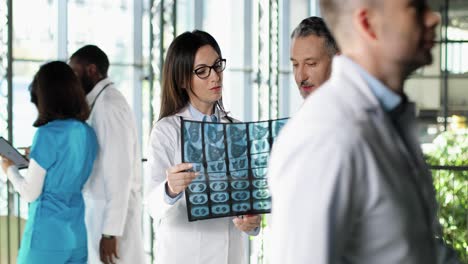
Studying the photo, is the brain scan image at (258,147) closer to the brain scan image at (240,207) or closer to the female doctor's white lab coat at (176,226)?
the brain scan image at (240,207)

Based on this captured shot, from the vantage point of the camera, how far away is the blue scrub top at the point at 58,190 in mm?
3719

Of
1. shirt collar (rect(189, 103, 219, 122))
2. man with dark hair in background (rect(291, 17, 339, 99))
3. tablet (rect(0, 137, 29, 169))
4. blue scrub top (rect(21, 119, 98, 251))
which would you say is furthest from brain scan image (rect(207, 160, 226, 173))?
tablet (rect(0, 137, 29, 169))

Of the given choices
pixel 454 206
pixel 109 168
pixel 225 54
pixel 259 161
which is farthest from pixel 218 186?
pixel 225 54

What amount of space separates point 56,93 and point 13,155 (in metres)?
0.34

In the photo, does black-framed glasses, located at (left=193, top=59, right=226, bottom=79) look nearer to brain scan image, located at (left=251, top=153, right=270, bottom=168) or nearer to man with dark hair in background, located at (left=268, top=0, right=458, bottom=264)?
brain scan image, located at (left=251, top=153, right=270, bottom=168)

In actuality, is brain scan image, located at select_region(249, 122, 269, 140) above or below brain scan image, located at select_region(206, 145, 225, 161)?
above

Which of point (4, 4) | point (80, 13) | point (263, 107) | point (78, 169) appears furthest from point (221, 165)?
point (80, 13)

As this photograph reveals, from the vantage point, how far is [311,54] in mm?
2447

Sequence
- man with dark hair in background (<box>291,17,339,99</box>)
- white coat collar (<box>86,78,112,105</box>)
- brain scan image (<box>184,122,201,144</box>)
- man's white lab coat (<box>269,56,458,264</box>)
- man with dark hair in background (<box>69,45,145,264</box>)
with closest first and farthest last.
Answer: man's white lab coat (<box>269,56,458,264</box>), man with dark hair in background (<box>291,17,339,99</box>), brain scan image (<box>184,122,201,144</box>), man with dark hair in background (<box>69,45,145,264</box>), white coat collar (<box>86,78,112,105</box>)

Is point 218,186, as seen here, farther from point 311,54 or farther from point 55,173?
point 55,173

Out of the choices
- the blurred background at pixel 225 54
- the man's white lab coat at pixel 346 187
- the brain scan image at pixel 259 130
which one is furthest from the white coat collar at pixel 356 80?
the blurred background at pixel 225 54

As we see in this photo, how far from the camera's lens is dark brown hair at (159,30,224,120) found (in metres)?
2.86

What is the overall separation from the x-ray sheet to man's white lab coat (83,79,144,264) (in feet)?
5.28

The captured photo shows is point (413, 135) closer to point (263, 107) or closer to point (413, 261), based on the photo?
point (413, 261)
